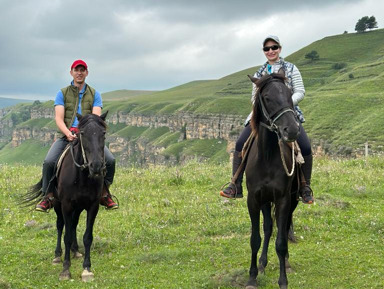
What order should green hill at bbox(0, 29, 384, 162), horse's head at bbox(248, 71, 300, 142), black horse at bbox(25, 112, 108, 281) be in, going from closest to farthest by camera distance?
horse's head at bbox(248, 71, 300, 142)
black horse at bbox(25, 112, 108, 281)
green hill at bbox(0, 29, 384, 162)

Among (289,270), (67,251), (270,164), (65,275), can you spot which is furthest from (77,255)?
(270,164)

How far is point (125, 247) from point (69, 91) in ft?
13.9

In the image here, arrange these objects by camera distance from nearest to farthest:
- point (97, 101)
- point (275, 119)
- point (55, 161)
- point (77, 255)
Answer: point (275, 119)
point (55, 161)
point (97, 101)
point (77, 255)

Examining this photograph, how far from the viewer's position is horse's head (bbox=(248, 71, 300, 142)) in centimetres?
603

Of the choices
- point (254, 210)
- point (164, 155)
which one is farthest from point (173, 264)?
point (164, 155)

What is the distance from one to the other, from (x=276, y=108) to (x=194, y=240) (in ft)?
17.8

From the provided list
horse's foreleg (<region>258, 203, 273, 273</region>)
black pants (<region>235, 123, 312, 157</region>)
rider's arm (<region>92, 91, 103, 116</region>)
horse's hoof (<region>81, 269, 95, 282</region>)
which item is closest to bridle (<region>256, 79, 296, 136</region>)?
black pants (<region>235, 123, 312, 157</region>)

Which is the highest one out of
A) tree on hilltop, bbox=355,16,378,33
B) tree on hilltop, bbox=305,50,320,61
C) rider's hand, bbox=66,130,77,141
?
tree on hilltop, bbox=355,16,378,33

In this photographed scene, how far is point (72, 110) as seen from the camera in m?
9.20

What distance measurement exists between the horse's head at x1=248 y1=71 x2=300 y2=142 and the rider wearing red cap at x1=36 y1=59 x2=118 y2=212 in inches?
152

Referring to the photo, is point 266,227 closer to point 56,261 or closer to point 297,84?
point 297,84

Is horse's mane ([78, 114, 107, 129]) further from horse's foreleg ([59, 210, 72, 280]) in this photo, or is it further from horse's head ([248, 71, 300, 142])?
horse's head ([248, 71, 300, 142])

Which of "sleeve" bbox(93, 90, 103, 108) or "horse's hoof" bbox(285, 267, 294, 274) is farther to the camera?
"sleeve" bbox(93, 90, 103, 108)

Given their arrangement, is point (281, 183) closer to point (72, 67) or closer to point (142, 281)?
point (142, 281)
